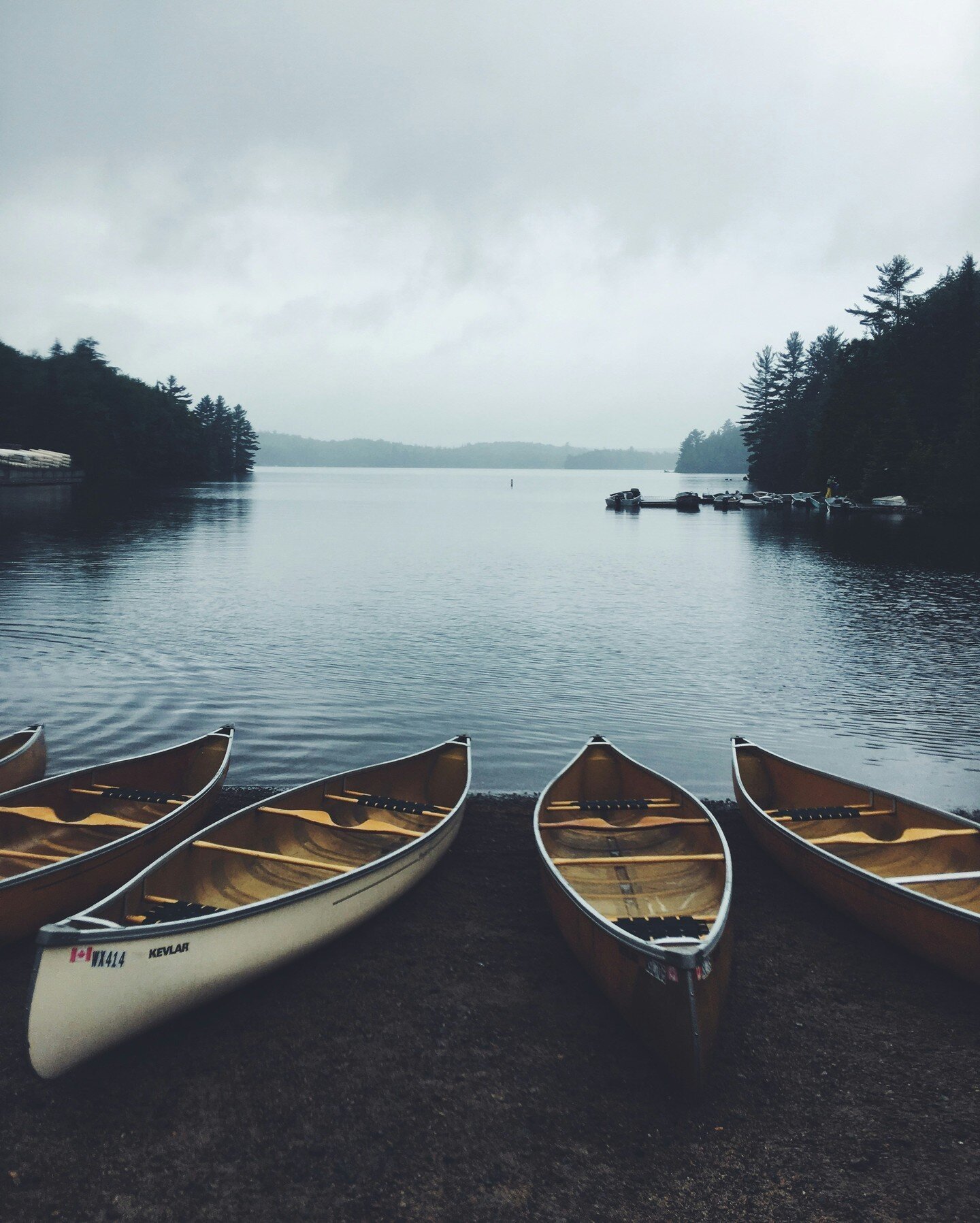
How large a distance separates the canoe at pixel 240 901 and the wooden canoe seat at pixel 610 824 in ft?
4.27

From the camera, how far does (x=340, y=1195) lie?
522cm

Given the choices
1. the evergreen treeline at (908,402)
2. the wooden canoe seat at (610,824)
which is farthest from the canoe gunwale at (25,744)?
the evergreen treeline at (908,402)

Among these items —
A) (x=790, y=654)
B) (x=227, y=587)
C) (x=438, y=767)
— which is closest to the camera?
(x=438, y=767)

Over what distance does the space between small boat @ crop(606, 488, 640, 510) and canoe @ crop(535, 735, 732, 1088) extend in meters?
96.7

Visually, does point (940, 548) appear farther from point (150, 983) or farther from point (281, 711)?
point (150, 983)

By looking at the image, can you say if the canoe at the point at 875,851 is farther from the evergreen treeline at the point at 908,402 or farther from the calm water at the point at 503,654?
the evergreen treeline at the point at 908,402

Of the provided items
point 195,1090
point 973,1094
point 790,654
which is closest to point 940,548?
point 790,654

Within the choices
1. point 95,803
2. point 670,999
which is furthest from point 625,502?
point 670,999

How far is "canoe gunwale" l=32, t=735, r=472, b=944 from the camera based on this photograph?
18.8ft

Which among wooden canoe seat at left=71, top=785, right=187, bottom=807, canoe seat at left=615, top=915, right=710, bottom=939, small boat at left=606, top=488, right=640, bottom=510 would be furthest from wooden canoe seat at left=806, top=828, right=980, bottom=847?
small boat at left=606, top=488, right=640, bottom=510

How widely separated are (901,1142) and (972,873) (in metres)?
2.95

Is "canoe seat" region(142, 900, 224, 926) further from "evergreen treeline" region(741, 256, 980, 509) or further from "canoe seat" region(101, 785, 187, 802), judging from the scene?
"evergreen treeline" region(741, 256, 980, 509)

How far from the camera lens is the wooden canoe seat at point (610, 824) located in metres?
9.51

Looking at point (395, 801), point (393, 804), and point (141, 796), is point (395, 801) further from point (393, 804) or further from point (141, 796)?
point (141, 796)
